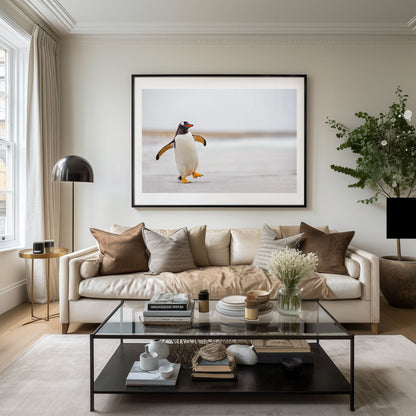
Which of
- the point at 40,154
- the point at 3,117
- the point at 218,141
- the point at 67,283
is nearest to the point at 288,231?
the point at 218,141

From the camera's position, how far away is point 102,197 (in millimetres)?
4227

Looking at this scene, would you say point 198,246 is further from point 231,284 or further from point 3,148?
point 3,148

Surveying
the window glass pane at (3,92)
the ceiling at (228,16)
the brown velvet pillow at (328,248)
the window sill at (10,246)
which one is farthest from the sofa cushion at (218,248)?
the window glass pane at (3,92)

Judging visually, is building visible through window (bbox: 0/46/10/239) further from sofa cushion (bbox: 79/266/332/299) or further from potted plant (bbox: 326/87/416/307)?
potted plant (bbox: 326/87/416/307)

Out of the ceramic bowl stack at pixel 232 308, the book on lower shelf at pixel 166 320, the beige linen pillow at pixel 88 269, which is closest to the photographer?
the book on lower shelf at pixel 166 320

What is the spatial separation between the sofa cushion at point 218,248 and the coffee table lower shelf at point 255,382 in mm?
1576

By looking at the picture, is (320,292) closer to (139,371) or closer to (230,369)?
(230,369)

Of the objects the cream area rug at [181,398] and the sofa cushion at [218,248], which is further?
the sofa cushion at [218,248]

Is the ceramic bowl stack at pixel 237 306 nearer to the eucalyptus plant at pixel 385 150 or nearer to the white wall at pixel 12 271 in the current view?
the eucalyptus plant at pixel 385 150

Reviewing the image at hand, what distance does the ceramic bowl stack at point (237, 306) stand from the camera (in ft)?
7.30

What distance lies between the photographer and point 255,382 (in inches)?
78.6

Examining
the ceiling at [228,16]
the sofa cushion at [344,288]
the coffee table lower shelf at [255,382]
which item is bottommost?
the coffee table lower shelf at [255,382]

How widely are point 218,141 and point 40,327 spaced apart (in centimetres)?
248

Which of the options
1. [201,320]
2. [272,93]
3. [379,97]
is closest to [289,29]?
[272,93]
